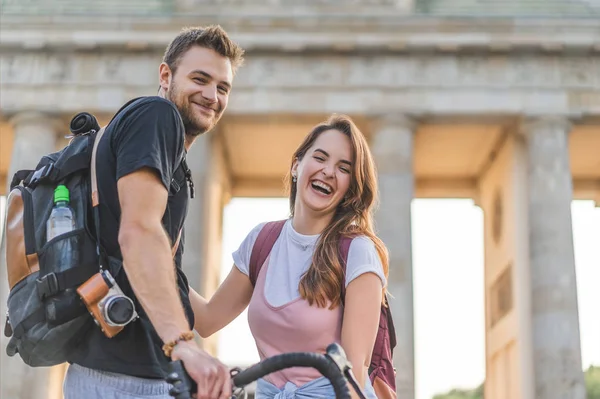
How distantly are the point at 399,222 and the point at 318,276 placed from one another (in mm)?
26507

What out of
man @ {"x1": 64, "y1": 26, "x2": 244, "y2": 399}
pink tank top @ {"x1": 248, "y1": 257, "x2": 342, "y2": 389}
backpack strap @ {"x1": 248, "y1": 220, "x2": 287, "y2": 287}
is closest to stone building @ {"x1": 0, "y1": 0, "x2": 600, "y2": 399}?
backpack strap @ {"x1": 248, "y1": 220, "x2": 287, "y2": 287}

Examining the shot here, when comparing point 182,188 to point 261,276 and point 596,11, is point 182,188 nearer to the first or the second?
point 261,276

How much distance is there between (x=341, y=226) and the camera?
540 centimetres

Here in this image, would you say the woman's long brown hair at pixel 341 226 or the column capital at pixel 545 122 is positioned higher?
the column capital at pixel 545 122

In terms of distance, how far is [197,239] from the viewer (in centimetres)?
3203

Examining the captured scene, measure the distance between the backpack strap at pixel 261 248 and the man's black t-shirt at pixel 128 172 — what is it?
128cm

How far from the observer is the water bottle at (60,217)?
14.0ft

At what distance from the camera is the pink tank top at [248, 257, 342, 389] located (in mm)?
5062

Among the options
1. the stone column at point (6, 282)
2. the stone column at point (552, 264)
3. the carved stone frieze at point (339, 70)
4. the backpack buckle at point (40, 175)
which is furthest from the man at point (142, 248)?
the carved stone frieze at point (339, 70)

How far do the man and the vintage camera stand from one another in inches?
3.3

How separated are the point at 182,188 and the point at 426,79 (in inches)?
1157

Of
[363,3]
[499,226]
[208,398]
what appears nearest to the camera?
[208,398]

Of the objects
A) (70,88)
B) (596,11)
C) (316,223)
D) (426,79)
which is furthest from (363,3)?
(316,223)

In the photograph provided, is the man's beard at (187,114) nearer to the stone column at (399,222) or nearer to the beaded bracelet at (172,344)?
the beaded bracelet at (172,344)
